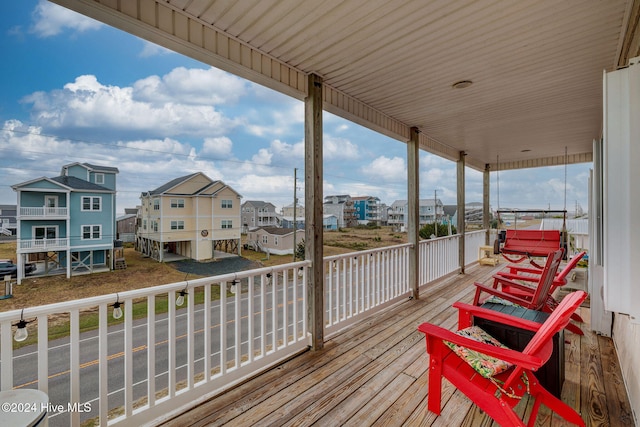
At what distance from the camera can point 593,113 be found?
12.9 ft

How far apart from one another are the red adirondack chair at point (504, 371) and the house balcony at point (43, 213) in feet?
6.91

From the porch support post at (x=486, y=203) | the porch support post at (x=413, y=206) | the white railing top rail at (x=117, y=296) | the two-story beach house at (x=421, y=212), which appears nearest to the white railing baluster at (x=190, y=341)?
the white railing top rail at (x=117, y=296)

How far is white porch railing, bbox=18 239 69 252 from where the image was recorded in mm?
1316

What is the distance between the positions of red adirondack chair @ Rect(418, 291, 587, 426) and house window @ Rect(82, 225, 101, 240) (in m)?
1.96

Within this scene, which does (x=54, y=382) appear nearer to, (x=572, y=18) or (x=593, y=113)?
(x=572, y=18)

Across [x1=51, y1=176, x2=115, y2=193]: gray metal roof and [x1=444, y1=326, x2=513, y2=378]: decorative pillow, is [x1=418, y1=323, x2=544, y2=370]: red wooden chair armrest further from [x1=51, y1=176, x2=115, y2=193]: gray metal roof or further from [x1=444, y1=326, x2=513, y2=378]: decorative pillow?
[x1=51, y1=176, x2=115, y2=193]: gray metal roof

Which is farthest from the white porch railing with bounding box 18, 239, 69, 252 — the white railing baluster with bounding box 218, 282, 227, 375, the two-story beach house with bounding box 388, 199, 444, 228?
the two-story beach house with bounding box 388, 199, 444, 228

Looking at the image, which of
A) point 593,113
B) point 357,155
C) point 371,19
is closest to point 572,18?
point 371,19

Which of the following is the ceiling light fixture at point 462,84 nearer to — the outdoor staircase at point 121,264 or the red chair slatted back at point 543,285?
the red chair slatted back at point 543,285

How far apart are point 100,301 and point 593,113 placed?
18.9 feet

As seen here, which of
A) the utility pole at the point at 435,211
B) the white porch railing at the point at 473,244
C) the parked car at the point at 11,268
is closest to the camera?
the parked car at the point at 11,268

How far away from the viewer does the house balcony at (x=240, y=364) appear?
5.23 ft

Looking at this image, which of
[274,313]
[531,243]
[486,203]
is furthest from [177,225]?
[486,203]

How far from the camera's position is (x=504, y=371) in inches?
71.6
